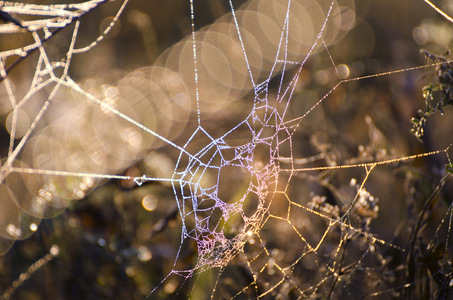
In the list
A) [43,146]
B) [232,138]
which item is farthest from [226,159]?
[43,146]

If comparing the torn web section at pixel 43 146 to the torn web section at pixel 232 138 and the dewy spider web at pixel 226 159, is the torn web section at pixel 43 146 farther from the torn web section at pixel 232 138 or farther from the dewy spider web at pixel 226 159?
the torn web section at pixel 232 138

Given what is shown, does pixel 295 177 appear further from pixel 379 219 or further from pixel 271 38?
pixel 271 38

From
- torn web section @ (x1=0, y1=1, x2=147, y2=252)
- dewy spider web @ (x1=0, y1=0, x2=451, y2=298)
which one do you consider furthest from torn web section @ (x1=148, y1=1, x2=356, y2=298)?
torn web section @ (x1=0, y1=1, x2=147, y2=252)

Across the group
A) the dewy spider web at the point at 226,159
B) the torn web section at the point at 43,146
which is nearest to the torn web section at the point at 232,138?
the dewy spider web at the point at 226,159

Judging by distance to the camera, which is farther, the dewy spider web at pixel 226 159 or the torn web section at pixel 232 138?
the torn web section at pixel 232 138

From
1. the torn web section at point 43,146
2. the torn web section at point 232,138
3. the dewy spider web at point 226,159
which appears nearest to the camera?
the dewy spider web at point 226,159

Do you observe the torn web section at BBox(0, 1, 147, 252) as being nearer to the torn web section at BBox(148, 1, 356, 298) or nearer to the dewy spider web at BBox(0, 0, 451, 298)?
the dewy spider web at BBox(0, 0, 451, 298)

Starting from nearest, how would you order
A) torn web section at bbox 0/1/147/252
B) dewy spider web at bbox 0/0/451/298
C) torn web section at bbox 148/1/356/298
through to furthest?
dewy spider web at bbox 0/0/451/298, torn web section at bbox 148/1/356/298, torn web section at bbox 0/1/147/252

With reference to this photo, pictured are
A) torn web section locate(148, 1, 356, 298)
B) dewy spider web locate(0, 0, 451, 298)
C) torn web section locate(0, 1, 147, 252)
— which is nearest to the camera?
dewy spider web locate(0, 0, 451, 298)

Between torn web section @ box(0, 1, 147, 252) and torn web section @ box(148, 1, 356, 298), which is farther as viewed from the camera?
torn web section @ box(0, 1, 147, 252)

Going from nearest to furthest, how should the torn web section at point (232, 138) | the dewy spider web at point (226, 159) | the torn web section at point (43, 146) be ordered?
the dewy spider web at point (226, 159) → the torn web section at point (232, 138) → the torn web section at point (43, 146)
